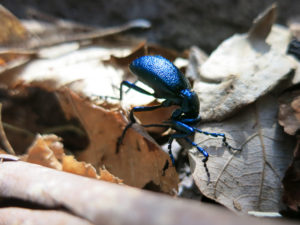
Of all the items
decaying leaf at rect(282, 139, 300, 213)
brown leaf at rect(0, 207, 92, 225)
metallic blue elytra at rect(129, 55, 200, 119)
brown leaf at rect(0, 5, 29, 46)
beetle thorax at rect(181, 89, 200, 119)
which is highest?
brown leaf at rect(0, 5, 29, 46)

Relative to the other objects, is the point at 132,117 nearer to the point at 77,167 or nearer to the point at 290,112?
the point at 77,167

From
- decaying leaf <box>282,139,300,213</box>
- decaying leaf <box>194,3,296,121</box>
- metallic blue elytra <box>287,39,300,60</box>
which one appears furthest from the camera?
metallic blue elytra <box>287,39,300,60</box>

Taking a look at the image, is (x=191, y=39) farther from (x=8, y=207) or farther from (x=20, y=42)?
(x=8, y=207)

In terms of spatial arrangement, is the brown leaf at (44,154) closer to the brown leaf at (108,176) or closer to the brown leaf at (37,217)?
the brown leaf at (108,176)

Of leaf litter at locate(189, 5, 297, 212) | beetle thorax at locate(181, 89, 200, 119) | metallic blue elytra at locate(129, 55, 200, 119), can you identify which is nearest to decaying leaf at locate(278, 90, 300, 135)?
leaf litter at locate(189, 5, 297, 212)

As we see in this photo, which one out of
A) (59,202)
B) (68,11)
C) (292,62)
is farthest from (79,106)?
(68,11)

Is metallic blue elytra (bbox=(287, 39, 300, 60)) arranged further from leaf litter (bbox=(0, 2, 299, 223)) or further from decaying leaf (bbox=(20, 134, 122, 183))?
decaying leaf (bbox=(20, 134, 122, 183))

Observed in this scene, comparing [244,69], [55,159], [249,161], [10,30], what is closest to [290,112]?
[249,161]
